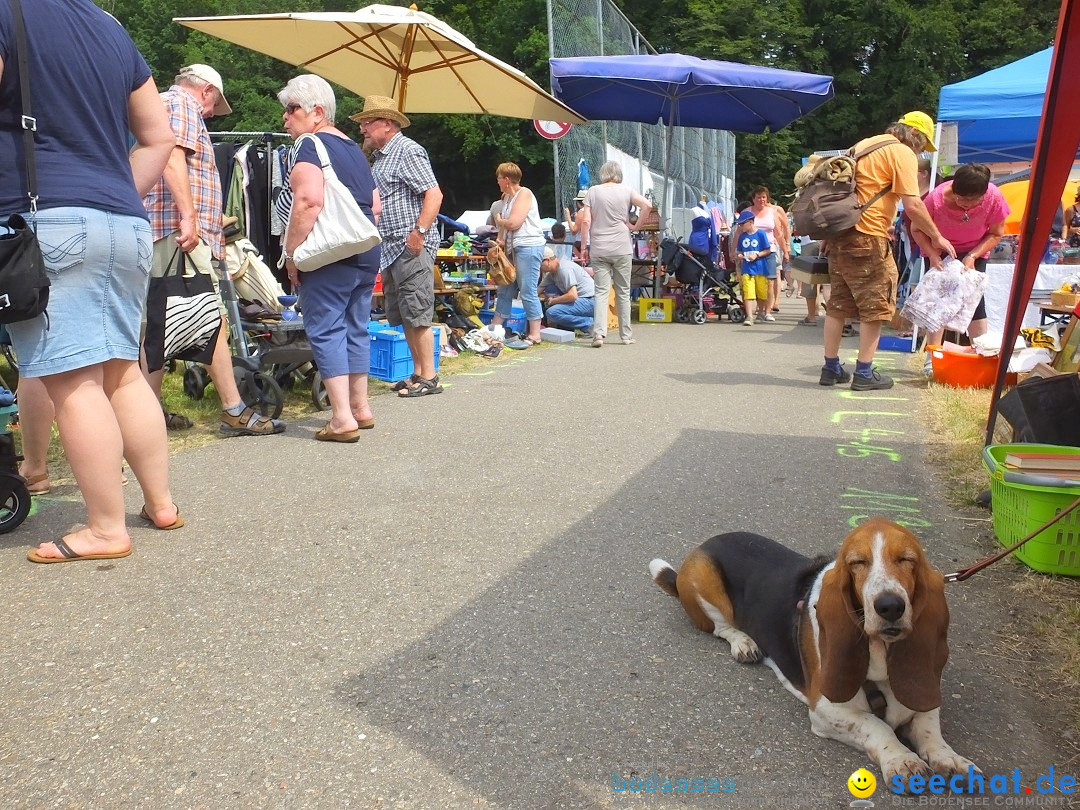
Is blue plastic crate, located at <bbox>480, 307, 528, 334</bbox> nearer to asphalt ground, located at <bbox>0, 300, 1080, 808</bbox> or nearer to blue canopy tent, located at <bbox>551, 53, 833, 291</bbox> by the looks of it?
blue canopy tent, located at <bbox>551, 53, 833, 291</bbox>

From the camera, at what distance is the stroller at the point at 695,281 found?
13.6 meters

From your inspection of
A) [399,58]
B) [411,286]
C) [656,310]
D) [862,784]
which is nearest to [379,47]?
[399,58]

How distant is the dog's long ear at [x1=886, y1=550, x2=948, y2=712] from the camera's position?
206 cm

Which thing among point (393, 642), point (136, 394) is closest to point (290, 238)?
point (136, 394)

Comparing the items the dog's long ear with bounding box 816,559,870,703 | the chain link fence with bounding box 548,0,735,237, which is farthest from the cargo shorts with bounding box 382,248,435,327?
the chain link fence with bounding box 548,0,735,237

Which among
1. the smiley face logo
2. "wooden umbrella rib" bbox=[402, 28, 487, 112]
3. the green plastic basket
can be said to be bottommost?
the smiley face logo

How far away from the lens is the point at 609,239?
33.2ft

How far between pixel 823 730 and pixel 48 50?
11.2ft

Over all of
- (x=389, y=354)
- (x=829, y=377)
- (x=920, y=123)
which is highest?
(x=920, y=123)

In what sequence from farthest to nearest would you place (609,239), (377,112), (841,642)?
(609,239) < (377,112) < (841,642)

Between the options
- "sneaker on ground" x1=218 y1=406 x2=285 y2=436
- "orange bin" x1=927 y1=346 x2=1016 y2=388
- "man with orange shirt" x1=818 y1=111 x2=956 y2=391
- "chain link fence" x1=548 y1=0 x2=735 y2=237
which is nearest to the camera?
"sneaker on ground" x1=218 y1=406 x2=285 y2=436

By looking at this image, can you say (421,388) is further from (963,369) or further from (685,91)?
(685,91)

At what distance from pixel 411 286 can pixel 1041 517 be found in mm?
4682

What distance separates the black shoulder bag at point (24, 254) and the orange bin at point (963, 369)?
6.60 m
